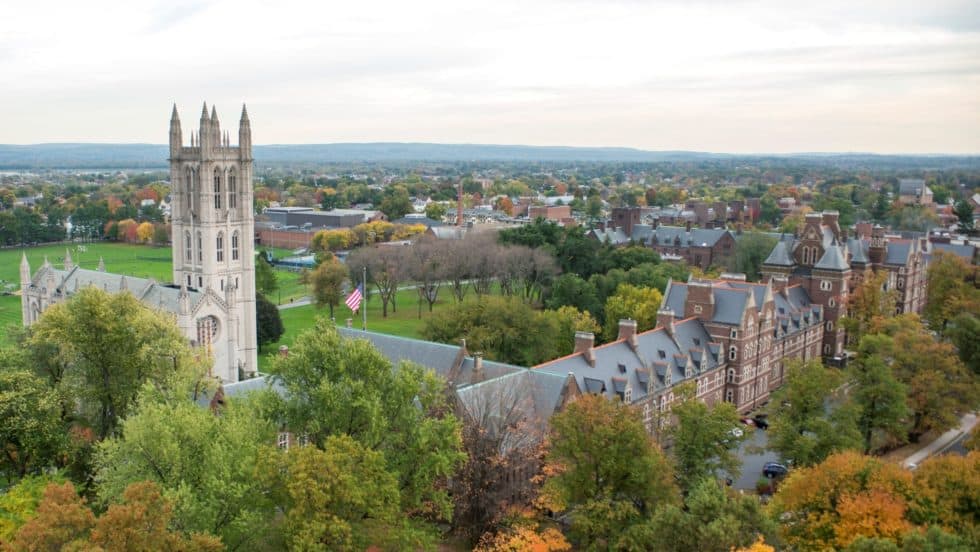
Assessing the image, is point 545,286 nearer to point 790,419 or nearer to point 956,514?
point 790,419

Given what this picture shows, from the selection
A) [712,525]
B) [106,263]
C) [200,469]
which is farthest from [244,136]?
[106,263]

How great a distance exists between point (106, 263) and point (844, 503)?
156084mm

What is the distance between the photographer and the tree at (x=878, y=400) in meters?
55.2

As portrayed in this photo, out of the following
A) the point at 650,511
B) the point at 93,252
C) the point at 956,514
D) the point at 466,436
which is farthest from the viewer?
the point at 93,252

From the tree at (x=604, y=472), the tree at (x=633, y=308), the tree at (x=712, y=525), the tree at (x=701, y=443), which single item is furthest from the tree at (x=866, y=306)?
the tree at (x=712, y=525)

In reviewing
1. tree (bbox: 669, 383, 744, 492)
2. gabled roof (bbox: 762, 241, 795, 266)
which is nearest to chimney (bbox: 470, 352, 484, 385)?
tree (bbox: 669, 383, 744, 492)

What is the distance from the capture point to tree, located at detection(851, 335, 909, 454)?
55219 mm

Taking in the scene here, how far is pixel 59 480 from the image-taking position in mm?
38656

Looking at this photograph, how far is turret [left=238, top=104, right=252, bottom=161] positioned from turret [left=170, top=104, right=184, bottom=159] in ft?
16.6

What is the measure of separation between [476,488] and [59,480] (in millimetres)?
19499

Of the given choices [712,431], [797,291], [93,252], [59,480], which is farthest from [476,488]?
[93,252]

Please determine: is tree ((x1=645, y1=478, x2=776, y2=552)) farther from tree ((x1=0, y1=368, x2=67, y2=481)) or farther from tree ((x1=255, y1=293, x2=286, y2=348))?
tree ((x1=255, y1=293, x2=286, y2=348))

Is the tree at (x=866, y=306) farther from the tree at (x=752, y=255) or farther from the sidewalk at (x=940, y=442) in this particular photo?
the tree at (x=752, y=255)

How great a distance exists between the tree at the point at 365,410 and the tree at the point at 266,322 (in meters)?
52.7
